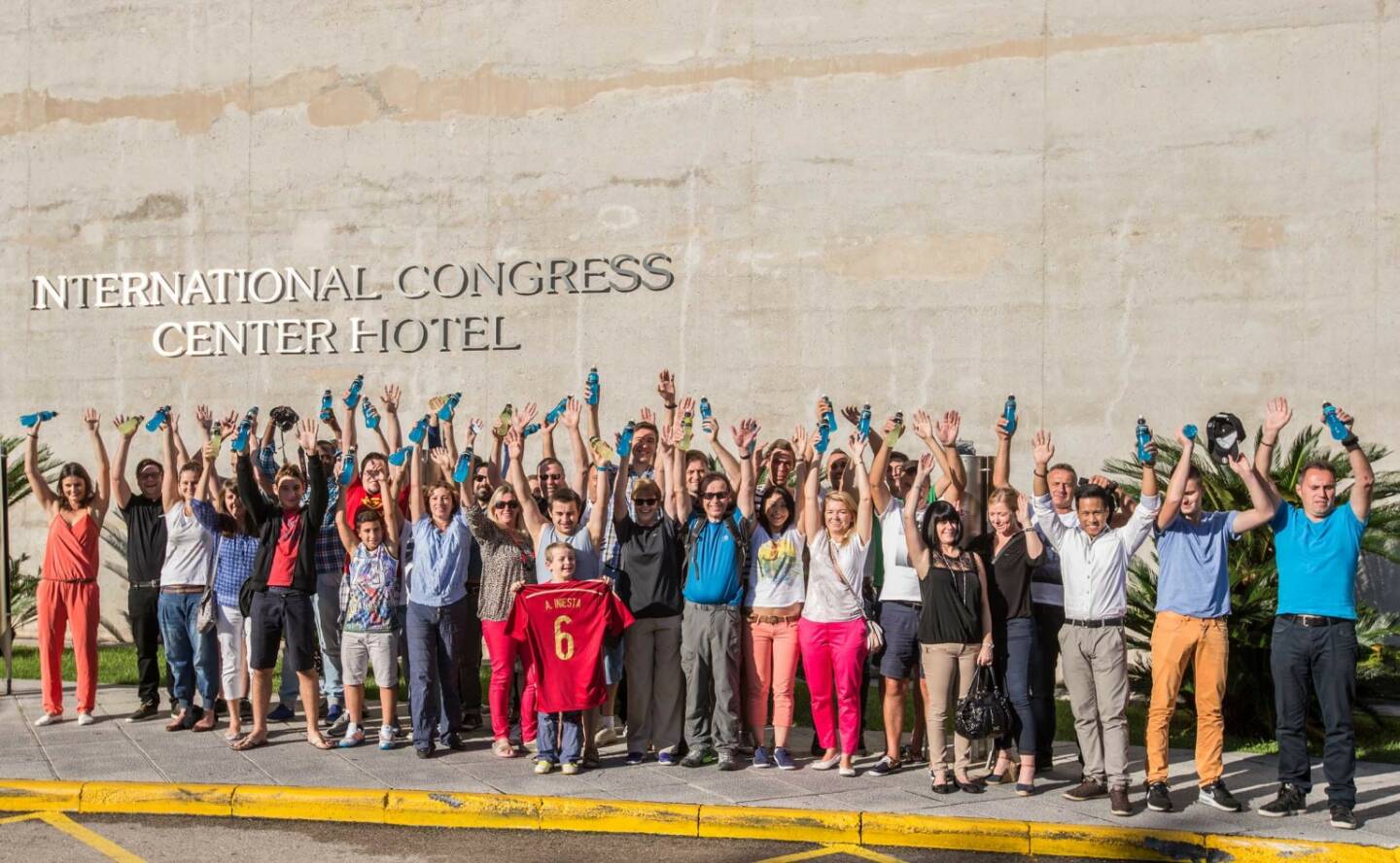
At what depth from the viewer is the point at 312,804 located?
27.8 ft

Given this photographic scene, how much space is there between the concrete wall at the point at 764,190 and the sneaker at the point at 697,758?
5904 mm

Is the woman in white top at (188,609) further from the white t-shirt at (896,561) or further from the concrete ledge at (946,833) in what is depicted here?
the concrete ledge at (946,833)

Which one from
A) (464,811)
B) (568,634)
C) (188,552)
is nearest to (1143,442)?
(568,634)

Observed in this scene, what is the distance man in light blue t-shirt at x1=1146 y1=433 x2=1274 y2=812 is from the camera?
8.23 meters

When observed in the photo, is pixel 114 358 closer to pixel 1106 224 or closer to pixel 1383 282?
pixel 1106 224

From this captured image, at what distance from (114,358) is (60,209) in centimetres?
194

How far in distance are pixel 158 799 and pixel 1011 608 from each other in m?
5.17

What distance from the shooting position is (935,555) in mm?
8859

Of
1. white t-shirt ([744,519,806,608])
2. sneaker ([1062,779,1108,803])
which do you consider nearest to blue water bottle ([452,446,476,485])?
white t-shirt ([744,519,806,608])

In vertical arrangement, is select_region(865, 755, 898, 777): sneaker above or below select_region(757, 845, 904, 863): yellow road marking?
above

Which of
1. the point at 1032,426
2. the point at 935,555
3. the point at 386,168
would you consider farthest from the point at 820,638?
the point at 386,168

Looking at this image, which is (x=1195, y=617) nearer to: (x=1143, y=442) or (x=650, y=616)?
(x=1143, y=442)

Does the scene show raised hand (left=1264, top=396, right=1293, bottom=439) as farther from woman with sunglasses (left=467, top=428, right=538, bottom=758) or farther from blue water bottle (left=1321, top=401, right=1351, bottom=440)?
woman with sunglasses (left=467, top=428, right=538, bottom=758)

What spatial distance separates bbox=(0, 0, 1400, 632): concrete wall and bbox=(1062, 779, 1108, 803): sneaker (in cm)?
617
